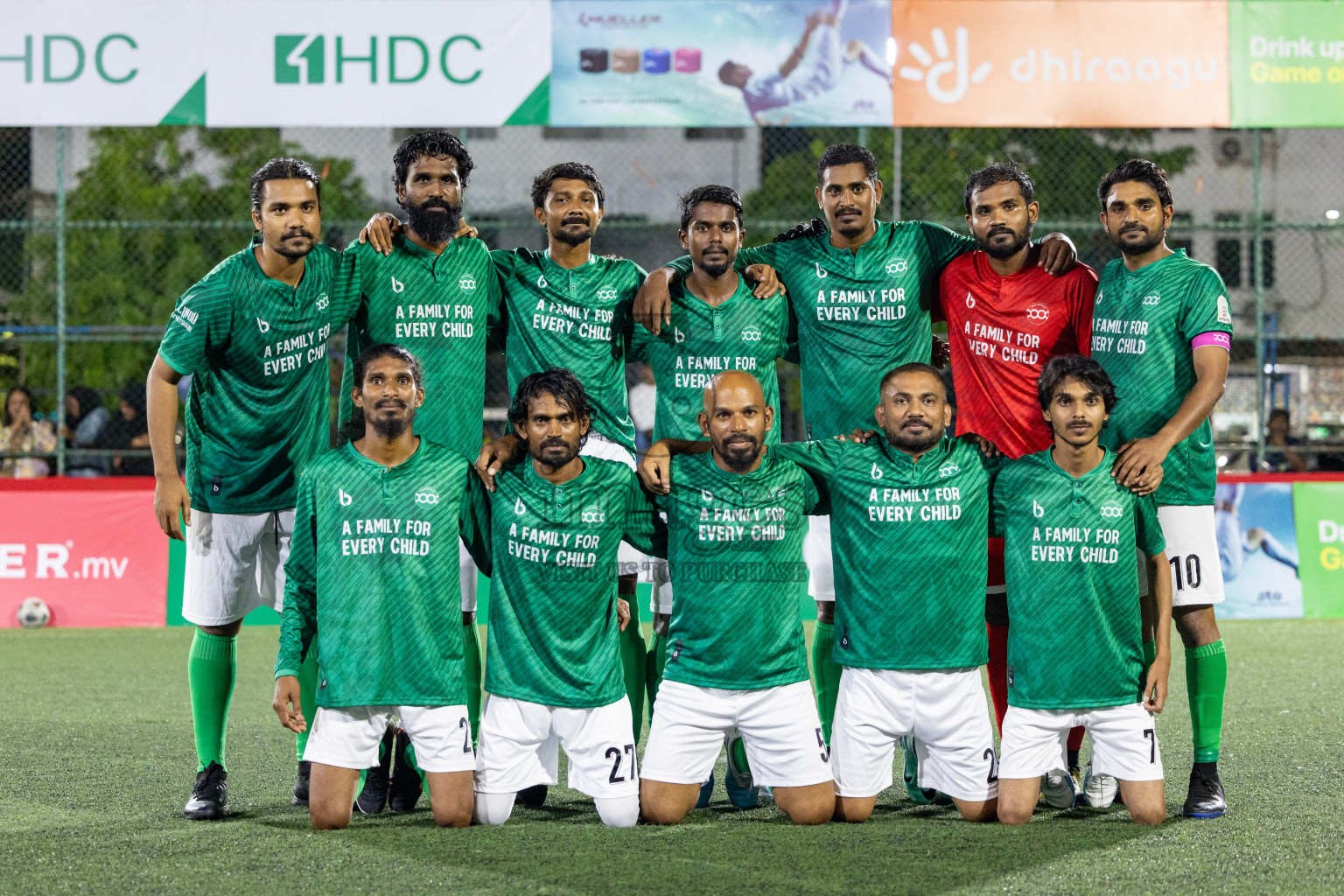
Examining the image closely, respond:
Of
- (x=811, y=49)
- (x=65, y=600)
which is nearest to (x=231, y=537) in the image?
(x=65, y=600)

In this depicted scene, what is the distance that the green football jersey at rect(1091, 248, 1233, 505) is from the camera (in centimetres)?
466

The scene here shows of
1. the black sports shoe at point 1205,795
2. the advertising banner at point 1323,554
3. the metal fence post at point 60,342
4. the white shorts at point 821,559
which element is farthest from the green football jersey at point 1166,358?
the metal fence post at point 60,342

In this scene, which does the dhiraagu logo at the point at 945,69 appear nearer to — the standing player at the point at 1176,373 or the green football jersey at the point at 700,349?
the standing player at the point at 1176,373

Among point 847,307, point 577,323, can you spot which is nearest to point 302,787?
point 577,323

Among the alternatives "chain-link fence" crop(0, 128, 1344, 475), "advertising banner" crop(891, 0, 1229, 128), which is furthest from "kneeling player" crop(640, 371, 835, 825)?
"chain-link fence" crop(0, 128, 1344, 475)

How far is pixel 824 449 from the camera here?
4586mm

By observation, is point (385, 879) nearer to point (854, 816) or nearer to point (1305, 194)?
point (854, 816)

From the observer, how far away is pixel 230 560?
4750 millimetres

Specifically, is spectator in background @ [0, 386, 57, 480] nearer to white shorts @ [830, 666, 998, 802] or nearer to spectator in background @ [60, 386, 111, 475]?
spectator in background @ [60, 386, 111, 475]

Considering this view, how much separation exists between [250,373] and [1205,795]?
3382 mm

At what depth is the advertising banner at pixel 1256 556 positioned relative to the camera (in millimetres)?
9922

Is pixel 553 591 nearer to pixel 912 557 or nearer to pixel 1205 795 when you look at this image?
pixel 912 557

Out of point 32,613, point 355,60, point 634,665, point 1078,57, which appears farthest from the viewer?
point 1078,57

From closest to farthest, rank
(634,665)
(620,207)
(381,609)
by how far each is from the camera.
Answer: (381,609) < (634,665) < (620,207)
